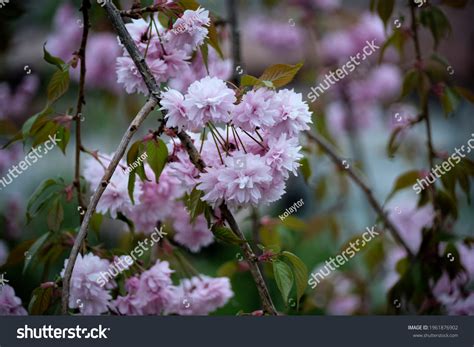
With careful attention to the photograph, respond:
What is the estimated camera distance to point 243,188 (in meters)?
0.75

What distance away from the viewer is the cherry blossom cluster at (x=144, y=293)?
86 centimetres

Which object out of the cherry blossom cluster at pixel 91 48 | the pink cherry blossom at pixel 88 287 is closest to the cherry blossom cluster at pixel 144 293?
the pink cherry blossom at pixel 88 287

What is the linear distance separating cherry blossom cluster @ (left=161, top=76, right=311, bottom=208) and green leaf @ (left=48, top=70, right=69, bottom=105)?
0.20m

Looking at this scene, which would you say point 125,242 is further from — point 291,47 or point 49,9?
point 291,47

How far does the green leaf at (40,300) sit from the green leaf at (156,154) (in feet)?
0.64

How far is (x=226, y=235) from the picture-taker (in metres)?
0.79

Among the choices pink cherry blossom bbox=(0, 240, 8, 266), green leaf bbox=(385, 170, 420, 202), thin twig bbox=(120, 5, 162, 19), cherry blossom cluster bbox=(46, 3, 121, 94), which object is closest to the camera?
thin twig bbox=(120, 5, 162, 19)

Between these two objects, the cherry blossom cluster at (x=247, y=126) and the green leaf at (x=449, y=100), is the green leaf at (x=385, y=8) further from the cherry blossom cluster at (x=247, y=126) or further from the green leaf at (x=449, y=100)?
the cherry blossom cluster at (x=247, y=126)

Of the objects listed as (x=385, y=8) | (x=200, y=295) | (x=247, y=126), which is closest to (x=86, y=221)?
(x=247, y=126)

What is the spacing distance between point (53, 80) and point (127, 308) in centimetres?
33

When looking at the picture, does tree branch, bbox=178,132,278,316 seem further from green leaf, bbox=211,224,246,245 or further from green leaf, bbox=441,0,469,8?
green leaf, bbox=441,0,469,8

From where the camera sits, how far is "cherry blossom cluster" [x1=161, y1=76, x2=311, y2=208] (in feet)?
2.43
